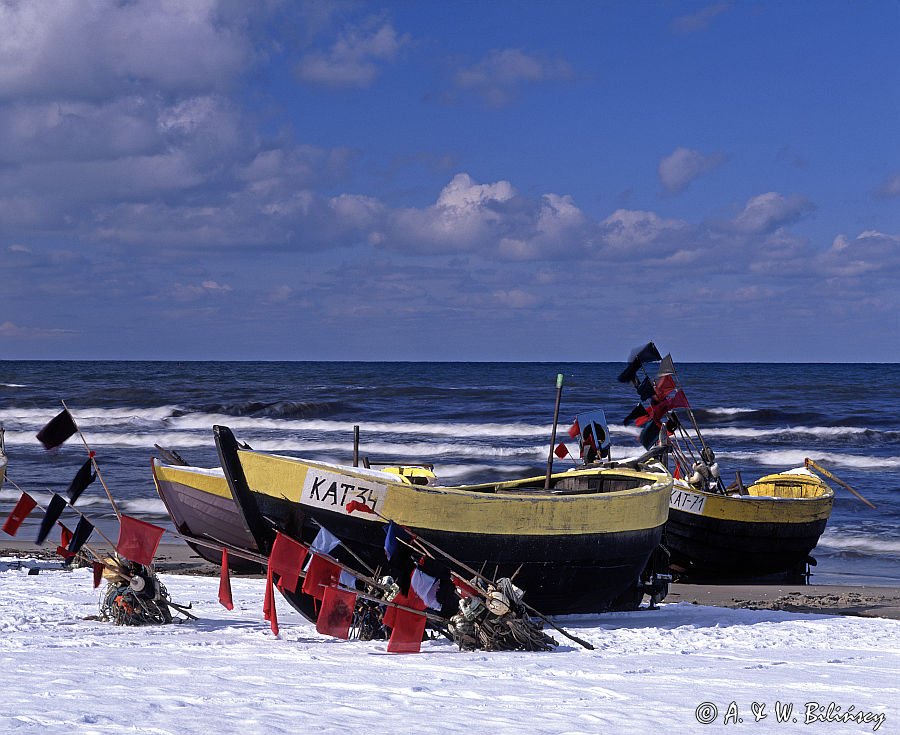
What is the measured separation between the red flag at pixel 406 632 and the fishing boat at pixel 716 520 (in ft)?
23.6

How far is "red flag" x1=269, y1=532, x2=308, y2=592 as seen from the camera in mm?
9016

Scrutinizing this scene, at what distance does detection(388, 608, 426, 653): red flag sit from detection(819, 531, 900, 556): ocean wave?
436 inches

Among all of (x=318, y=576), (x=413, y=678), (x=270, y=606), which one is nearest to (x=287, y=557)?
(x=318, y=576)

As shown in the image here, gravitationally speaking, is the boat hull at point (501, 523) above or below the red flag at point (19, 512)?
above

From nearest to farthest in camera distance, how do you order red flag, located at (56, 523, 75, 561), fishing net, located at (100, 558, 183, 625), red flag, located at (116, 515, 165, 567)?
red flag, located at (116, 515, 165, 567), fishing net, located at (100, 558, 183, 625), red flag, located at (56, 523, 75, 561)

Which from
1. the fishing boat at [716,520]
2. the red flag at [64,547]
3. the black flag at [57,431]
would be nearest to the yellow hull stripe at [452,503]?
the black flag at [57,431]

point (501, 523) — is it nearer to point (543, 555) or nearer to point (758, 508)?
point (543, 555)

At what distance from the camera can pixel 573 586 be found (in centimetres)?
1070

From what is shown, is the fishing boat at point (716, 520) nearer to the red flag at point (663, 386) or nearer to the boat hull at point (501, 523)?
the red flag at point (663, 386)

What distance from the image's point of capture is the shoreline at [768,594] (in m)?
12.8

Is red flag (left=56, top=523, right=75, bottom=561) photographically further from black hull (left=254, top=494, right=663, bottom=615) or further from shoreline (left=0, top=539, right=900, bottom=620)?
shoreline (left=0, top=539, right=900, bottom=620)

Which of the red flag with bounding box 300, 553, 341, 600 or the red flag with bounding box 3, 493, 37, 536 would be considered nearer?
the red flag with bounding box 300, 553, 341, 600

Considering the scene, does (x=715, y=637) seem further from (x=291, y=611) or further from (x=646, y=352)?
(x=646, y=352)

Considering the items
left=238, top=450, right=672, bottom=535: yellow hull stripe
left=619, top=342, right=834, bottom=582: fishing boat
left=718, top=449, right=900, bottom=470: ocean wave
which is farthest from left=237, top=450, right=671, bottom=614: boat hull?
left=718, top=449, right=900, bottom=470: ocean wave
